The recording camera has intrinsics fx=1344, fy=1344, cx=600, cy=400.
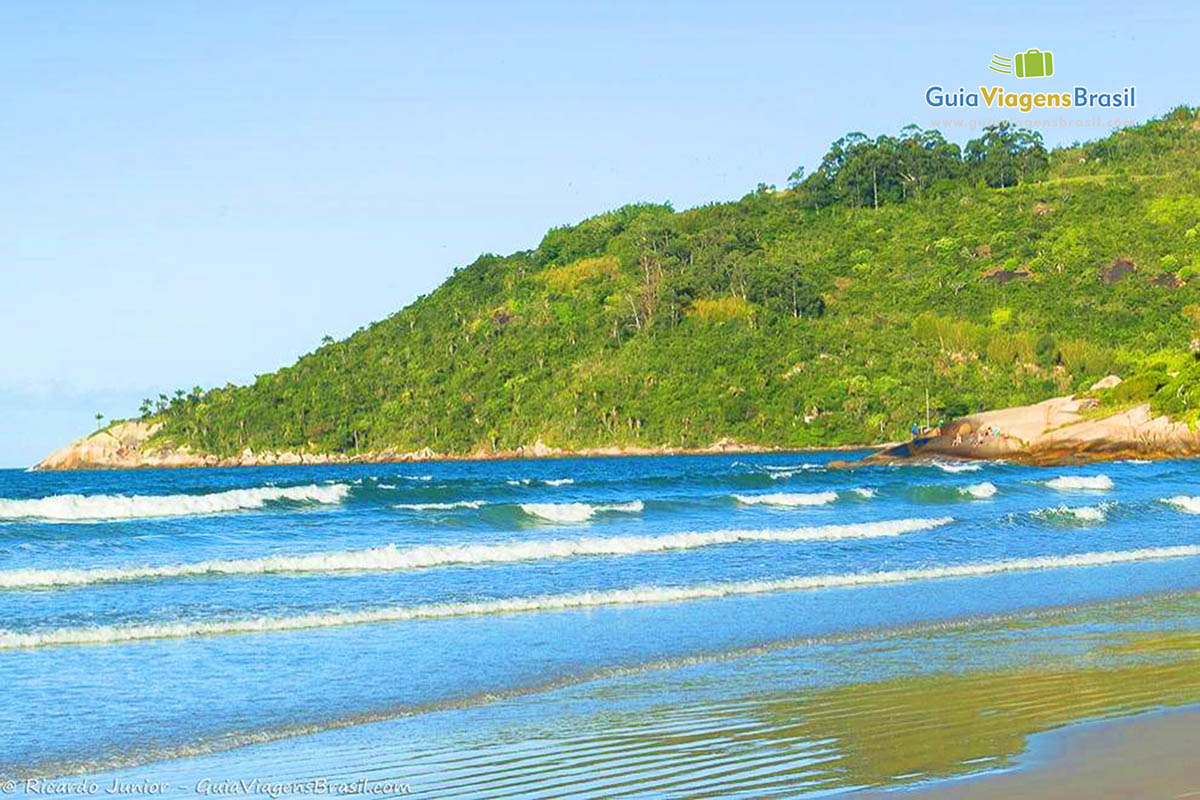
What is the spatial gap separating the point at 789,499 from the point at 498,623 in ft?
71.4

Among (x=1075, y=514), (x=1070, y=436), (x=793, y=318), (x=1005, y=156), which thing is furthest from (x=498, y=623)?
(x=1005, y=156)

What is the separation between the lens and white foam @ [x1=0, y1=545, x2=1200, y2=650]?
15062mm

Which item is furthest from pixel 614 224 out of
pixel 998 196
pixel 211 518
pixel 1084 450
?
pixel 211 518

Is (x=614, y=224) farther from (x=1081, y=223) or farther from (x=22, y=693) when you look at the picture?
(x=22, y=693)

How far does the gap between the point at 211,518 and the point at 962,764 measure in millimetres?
28453

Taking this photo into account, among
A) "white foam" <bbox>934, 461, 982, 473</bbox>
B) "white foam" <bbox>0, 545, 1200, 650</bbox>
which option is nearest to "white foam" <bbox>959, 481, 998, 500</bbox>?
"white foam" <bbox>934, 461, 982, 473</bbox>

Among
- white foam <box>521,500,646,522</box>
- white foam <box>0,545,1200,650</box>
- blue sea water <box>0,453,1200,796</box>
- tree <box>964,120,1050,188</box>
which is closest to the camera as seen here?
blue sea water <box>0,453,1200,796</box>

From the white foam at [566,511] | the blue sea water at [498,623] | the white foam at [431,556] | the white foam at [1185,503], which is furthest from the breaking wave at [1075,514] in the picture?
the white foam at [566,511]

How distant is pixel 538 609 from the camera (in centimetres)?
1741

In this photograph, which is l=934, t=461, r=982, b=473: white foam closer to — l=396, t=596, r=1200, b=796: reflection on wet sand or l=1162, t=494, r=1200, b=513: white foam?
l=1162, t=494, r=1200, b=513: white foam

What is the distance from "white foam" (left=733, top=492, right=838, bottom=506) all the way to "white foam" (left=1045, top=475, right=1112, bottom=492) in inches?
346

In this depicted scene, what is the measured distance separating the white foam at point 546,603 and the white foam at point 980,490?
1509 cm

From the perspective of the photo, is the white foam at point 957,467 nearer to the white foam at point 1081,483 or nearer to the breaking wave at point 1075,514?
the white foam at point 1081,483

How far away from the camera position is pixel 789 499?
3697cm
